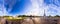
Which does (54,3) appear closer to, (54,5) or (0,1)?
(54,5)

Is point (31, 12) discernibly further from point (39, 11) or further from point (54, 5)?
point (54, 5)

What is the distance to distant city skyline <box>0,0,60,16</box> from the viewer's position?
172cm

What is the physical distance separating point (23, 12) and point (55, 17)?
1.32ft

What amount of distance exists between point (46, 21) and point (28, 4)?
0.31 m

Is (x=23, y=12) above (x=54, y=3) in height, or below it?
below

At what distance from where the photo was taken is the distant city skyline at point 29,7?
1722 mm

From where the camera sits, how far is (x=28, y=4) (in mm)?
1738

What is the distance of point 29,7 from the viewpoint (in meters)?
1.74

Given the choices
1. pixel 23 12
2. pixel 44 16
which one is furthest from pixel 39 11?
pixel 23 12

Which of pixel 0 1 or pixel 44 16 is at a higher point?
pixel 0 1

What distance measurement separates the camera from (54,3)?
5.67 ft

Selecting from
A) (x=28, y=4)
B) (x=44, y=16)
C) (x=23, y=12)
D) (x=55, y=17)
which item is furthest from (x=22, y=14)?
(x=55, y=17)

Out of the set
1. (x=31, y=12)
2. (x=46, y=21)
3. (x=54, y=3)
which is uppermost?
(x=54, y=3)

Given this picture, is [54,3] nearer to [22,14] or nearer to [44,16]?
[44,16]
